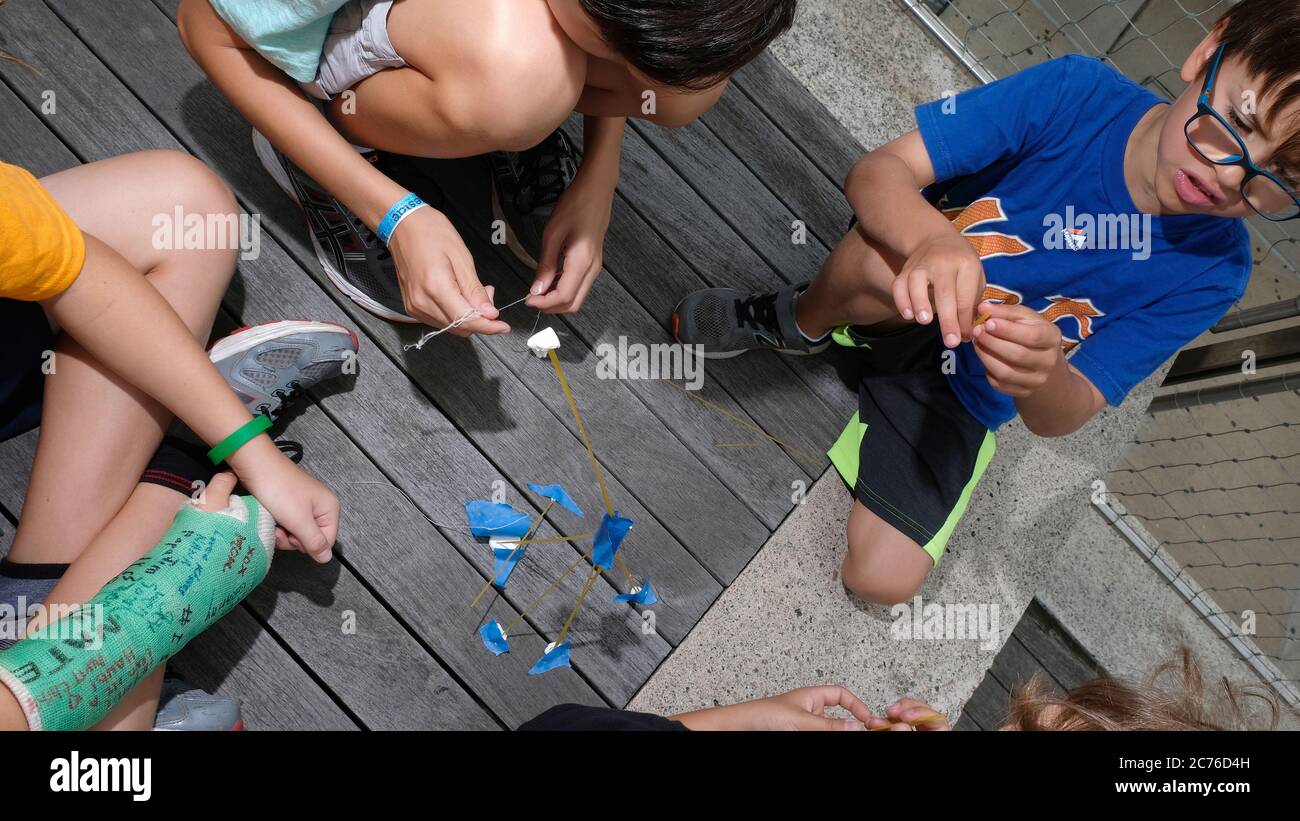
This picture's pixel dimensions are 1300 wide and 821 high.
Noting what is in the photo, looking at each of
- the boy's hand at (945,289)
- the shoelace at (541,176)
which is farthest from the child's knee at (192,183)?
the boy's hand at (945,289)

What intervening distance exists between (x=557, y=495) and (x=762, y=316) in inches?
20.4

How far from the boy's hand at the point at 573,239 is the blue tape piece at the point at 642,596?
21.1 inches

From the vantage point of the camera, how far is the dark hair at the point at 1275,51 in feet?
3.56

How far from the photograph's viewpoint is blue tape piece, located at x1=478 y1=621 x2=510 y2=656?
151 cm

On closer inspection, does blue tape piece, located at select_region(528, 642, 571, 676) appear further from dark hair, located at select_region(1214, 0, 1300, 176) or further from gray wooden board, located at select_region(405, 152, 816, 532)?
dark hair, located at select_region(1214, 0, 1300, 176)

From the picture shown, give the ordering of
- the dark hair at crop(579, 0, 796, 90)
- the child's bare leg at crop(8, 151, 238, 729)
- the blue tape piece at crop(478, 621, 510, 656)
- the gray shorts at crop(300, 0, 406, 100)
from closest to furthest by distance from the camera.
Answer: the dark hair at crop(579, 0, 796, 90)
the gray shorts at crop(300, 0, 406, 100)
the child's bare leg at crop(8, 151, 238, 729)
the blue tape piece at crop(478, 621, 510, 656)

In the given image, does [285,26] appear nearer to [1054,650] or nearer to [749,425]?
[749,425]

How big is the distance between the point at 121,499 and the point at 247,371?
0.86 ft

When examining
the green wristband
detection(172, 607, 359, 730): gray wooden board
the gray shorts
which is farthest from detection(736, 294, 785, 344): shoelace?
detection(172, 607, 359, 730): gray wooden board

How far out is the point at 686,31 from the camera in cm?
93

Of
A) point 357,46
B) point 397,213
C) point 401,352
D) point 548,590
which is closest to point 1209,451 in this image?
point 548,590

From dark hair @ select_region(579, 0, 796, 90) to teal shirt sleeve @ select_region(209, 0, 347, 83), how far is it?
1.26ft
